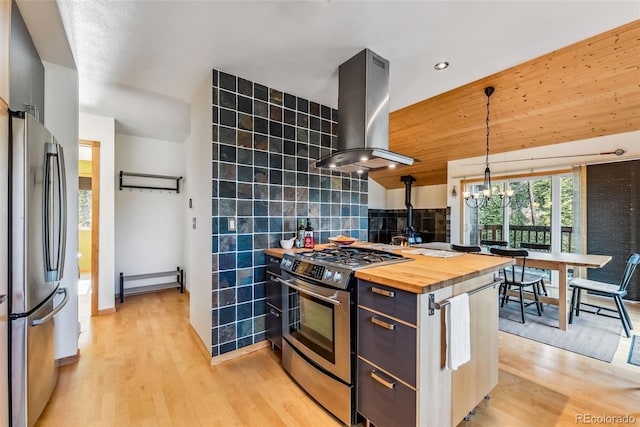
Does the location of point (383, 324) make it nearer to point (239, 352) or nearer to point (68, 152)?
point (239, 352)

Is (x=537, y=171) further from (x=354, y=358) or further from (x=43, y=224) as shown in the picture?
(x=43, y=224)

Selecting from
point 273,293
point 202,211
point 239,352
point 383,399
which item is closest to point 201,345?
point 239,352

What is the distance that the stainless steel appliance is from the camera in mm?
1573

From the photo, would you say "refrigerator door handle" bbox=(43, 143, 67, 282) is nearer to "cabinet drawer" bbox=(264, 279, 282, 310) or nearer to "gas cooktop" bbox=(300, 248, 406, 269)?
"cabinet drawer" bbox=(264, 279, 282, 310)

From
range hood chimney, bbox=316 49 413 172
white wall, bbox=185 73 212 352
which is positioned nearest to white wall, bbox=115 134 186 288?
white wall, bbox=185 73 212 352

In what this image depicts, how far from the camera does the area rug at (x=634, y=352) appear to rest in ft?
7.62

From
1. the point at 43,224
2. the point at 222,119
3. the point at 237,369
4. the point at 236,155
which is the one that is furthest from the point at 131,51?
the point at 237,369

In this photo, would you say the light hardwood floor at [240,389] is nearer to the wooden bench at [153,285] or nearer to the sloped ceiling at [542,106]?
the wooden bench at [153,285]

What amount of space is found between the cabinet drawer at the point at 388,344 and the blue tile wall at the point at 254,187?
1328 millimetres

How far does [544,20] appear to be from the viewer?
1776 mm

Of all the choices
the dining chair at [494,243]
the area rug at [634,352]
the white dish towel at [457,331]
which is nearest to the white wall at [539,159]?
the dining chair at [494,243]

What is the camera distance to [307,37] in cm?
193

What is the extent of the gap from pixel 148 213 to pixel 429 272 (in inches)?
170

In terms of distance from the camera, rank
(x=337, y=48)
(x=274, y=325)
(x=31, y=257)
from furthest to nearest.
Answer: (x=274, y=325) < (x=337, y=48) < (x=31, y=257)
